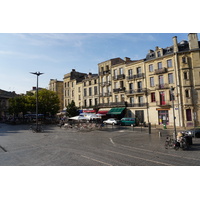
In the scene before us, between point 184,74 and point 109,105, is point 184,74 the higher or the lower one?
the higher one

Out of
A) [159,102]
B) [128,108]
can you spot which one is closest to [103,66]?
[128,108]

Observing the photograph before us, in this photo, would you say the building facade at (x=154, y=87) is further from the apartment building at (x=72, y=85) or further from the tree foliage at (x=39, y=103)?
the tree foliage at (x=39, y=103)

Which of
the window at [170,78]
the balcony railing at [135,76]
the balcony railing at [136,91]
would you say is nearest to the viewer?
the window at [170,78]

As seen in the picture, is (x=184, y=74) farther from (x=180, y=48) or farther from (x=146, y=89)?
(x=146, y=89)

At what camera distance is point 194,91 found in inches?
968

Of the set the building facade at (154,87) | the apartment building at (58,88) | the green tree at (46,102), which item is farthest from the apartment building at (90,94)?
the apartment building at (58,88)

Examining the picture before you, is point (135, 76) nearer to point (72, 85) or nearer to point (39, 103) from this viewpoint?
point (72, 85)

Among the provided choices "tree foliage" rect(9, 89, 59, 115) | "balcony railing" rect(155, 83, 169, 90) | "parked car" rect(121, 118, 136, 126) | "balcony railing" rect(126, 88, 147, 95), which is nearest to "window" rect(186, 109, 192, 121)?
"balcony railing" rect(155, 83, 169, 90)

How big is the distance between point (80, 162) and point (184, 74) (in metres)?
24.1

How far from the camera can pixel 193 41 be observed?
24906mm

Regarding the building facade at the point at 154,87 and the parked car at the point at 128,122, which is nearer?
the building facade at the point at 154,87

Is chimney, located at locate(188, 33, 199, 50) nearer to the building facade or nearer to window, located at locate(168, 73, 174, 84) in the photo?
the building facade

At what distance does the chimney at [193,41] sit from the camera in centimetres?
2462

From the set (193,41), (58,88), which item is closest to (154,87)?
(193,41)
